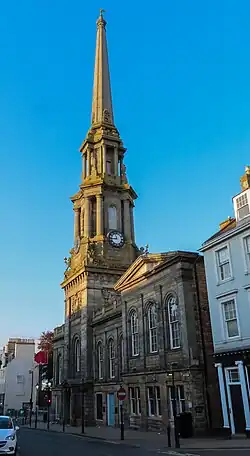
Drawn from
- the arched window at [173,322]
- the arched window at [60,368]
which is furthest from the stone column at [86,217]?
the arched window at [173,322]

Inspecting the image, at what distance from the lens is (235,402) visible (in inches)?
912

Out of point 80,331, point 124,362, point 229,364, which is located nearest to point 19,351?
point 80,331

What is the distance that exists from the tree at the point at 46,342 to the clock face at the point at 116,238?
33.3 m

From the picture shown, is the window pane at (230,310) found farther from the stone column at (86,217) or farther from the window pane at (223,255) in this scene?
the stone column at (86,217)

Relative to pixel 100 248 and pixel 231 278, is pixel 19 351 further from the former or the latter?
pixel 231 278

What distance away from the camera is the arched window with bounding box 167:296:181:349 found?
2917 centimetres

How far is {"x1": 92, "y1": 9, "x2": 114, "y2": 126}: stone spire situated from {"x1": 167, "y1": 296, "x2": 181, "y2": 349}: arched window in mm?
39566

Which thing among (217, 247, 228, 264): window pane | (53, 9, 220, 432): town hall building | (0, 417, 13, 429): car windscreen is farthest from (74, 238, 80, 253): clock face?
(0, 417, 13, 429): car windscreen

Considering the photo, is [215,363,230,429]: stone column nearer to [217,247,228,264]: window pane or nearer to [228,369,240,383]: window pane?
[228,369,240,383]: window pane

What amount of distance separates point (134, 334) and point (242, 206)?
615 inches

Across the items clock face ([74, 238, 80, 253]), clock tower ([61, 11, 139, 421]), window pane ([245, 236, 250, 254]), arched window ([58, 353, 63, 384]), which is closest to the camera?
window pane ([245, 236, 250, 254])

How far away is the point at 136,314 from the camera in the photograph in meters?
35.3

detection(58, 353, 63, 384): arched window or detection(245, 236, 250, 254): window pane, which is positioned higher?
detection(245, 236, 250, 254): window pane

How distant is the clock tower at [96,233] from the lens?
49.2 m
